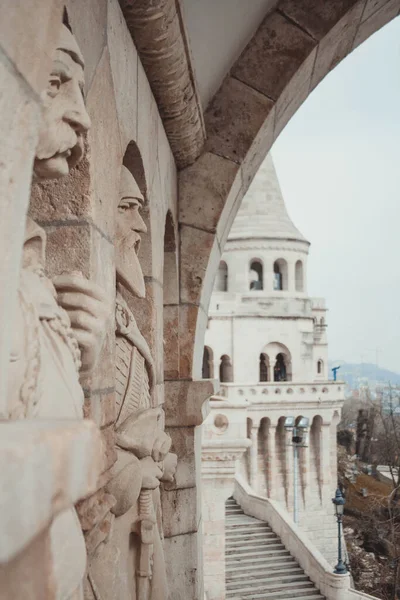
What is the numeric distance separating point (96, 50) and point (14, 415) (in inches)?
35.3

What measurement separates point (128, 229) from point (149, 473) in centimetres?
68

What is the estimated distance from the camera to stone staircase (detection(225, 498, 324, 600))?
1171 cm

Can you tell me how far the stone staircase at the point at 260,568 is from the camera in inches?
461

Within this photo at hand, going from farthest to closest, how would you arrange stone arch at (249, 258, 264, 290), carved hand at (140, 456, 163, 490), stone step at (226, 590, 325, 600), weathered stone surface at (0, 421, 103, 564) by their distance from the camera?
stone arch at (249, 258, 264, 290) → stone step at (226, 590, 325, 600) → carved hand at (140, 456, 163, 490) → weathered stone surface at (0, 421, 103, 564)

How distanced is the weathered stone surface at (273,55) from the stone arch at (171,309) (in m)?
0.80

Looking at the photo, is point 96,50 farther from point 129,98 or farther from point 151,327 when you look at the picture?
point 151,327

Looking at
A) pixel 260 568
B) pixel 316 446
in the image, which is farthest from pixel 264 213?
pixel 260 568

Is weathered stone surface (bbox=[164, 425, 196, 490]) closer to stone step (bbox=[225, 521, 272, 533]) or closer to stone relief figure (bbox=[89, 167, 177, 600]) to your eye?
stone relief figure (bbox=[89, 167, 177, 600])

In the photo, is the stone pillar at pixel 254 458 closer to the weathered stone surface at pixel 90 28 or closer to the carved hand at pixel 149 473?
the carved hand at pixel 149 473

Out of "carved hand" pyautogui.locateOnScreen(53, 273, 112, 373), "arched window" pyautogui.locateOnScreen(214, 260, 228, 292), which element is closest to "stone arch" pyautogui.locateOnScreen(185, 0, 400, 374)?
"carved hand" pyautogui.locateOnScreen(53, 273, 112, 373)

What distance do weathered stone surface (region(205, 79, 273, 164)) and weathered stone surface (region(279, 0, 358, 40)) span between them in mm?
346

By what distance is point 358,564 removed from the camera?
20.3 meters

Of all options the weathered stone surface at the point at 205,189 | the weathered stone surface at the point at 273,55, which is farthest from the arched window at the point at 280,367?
the weathered stone surface at the point at 273,55

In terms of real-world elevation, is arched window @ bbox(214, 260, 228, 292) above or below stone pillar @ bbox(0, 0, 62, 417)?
above
